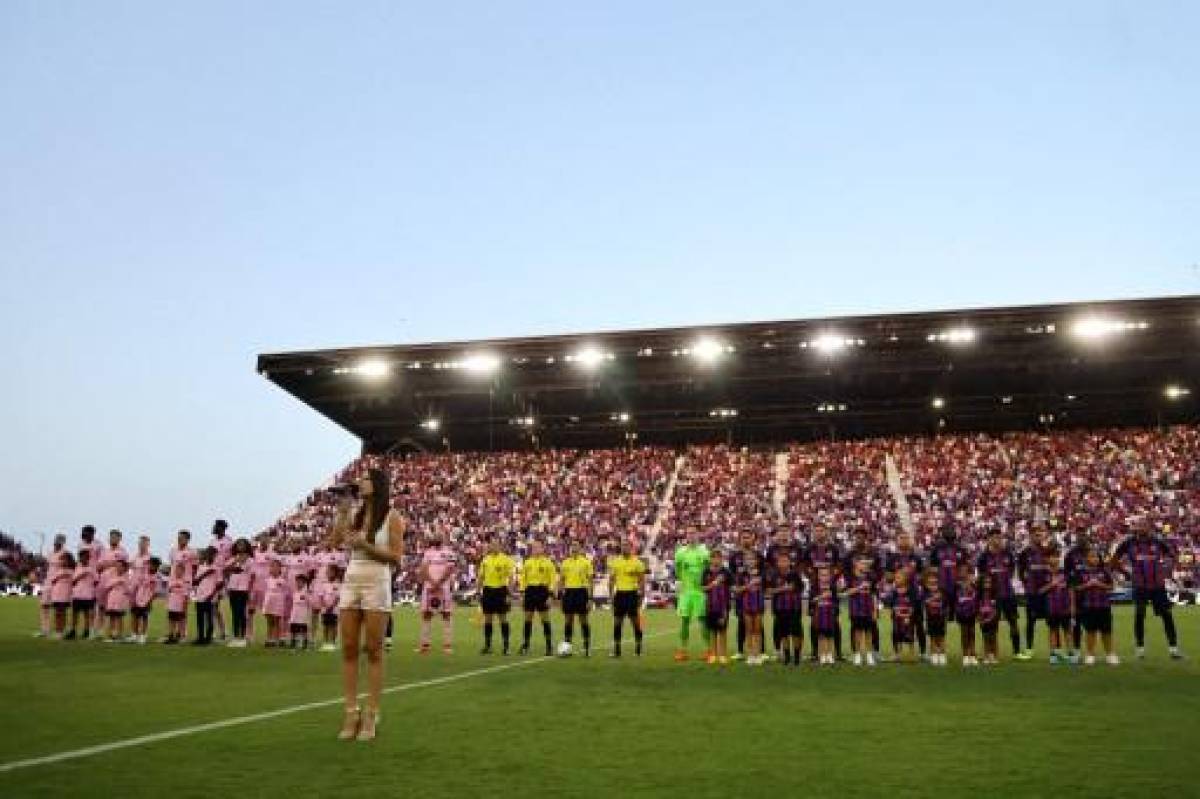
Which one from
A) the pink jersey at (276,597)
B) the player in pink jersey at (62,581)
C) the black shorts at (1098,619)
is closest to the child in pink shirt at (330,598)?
the pink jersey at (276,597)

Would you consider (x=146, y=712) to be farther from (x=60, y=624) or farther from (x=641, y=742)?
(x=60, y=624)

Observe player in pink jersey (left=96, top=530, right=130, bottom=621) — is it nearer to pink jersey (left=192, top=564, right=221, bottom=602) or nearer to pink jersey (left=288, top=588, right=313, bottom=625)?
pink jersey (left=192, top=564, right=221, bottom=602)

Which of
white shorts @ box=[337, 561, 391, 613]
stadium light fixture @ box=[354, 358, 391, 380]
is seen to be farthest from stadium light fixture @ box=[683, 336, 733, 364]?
white shorts @ box=[337, 561, 391, 613]

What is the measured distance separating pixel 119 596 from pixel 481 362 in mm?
28874

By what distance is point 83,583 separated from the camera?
20281 millimetres

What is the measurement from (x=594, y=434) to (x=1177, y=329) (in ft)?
92.7

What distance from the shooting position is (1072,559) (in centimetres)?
1600

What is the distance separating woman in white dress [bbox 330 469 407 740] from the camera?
7715mm

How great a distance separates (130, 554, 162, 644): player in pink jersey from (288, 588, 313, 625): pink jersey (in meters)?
3.30

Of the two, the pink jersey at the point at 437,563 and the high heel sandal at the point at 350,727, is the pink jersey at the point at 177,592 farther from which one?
the high heel sandal at the point at 350,727

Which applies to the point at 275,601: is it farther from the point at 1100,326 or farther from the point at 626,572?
the point at 1100,326

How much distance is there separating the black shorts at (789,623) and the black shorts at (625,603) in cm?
241

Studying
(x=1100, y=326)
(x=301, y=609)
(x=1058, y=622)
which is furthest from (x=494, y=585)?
(x=1100, y=326)

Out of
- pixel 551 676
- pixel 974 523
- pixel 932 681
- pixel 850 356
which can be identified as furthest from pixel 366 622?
pixel 850 356
